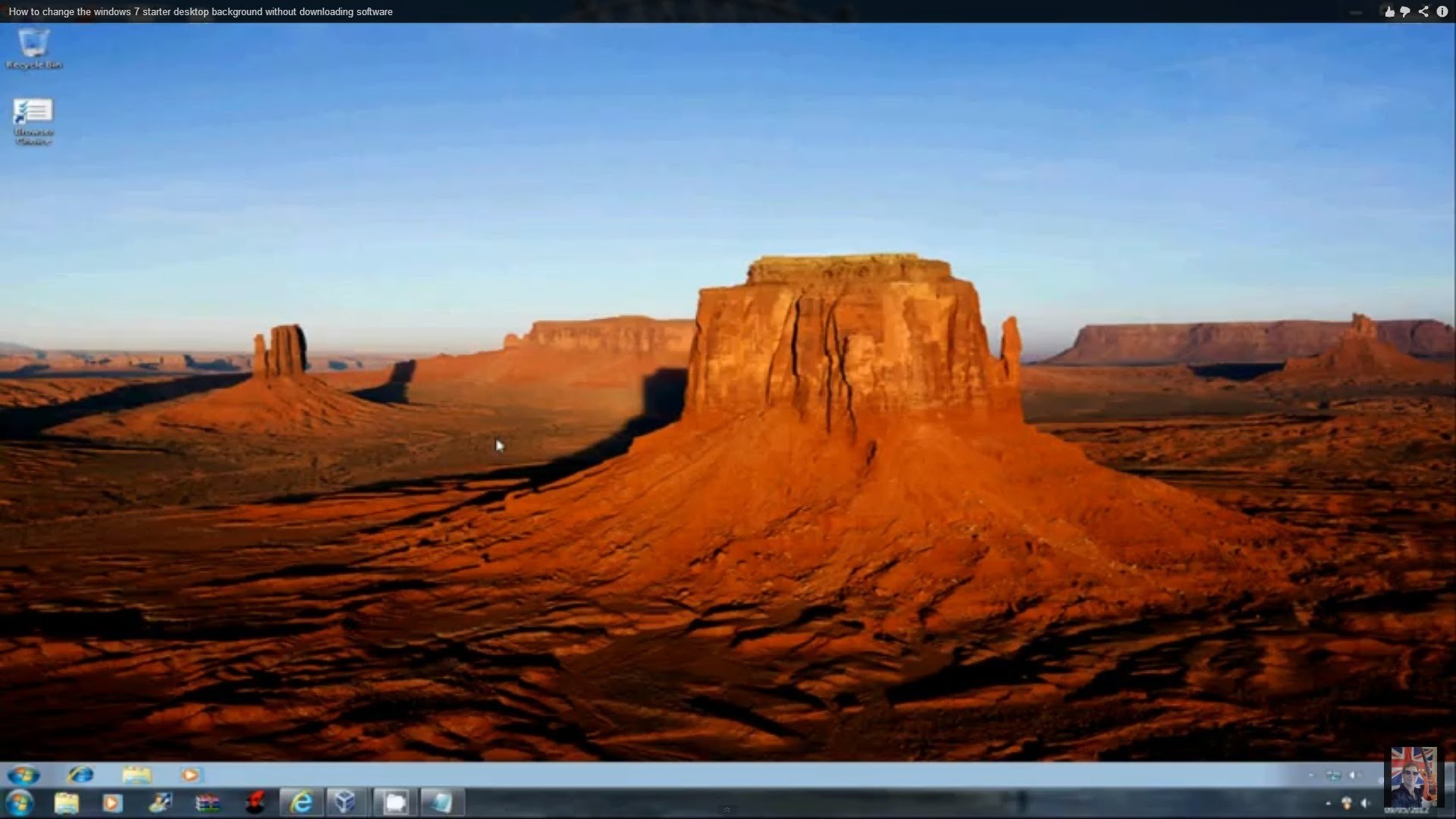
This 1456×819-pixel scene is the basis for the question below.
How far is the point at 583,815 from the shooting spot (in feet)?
15.6

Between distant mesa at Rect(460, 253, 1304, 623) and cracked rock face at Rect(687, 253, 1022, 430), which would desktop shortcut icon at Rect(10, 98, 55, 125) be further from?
cracked rock face at Rect(687, 253, 1022, 430)

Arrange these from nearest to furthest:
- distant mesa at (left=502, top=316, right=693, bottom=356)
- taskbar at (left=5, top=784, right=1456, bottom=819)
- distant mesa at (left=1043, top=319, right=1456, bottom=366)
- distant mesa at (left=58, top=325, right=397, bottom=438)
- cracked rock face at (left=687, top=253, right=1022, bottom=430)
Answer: taskbar at (left=5, top=784, right=1456, bottom=819)
cracked rock face at (left=687, top=253, right=1022, bottom=430)
distant mesa at (left=58, top=325, right=397, bottom=438)
distant mesa at (left=502, top=316, right=693, bottom=356)
distant mesa at (left=1043, top=319, right=1456, bottom=366)

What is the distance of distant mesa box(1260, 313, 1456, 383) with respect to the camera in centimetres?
9088

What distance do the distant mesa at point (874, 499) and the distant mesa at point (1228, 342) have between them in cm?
13667

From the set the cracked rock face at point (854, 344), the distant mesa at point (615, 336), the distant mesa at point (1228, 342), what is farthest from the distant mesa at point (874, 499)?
the distant mesa at point (1228, 342)

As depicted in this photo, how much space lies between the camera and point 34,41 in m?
5.78

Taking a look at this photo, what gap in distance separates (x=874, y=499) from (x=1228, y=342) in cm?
16770

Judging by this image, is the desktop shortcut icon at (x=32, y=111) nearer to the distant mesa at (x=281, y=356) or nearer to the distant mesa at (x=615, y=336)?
the distant mesa at (x=281, y=356)

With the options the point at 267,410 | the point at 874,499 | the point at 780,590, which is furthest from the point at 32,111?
the point at 267,410

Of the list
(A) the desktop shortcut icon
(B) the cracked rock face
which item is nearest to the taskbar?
(A) the desktop shortcut icon

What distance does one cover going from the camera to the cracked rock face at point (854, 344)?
19547 millimetres

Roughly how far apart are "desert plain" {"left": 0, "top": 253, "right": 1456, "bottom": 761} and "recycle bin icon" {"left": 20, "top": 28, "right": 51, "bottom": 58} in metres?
7.91

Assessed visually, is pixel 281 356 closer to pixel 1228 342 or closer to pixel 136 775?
pixel 136 775
